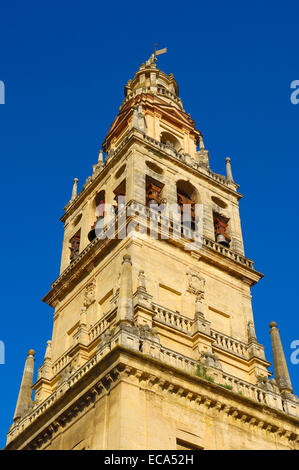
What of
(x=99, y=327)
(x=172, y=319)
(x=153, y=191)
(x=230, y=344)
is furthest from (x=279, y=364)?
(x=153, y=191)

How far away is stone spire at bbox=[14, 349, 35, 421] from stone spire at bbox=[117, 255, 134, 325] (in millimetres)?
7513

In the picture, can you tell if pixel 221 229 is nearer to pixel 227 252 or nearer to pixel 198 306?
Result: pixel 227 252

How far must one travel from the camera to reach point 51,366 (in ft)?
118

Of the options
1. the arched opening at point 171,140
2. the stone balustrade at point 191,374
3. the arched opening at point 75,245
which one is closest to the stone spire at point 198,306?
the stone balustrade at point 191,374

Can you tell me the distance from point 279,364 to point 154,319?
21.5 feet

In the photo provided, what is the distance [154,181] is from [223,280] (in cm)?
694

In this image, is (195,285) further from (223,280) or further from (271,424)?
(271,424)

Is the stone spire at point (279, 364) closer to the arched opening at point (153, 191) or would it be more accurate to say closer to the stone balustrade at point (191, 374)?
the stone balustrade at point (191, 374)

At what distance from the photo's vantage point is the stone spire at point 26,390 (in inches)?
1299

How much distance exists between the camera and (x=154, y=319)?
3153cm

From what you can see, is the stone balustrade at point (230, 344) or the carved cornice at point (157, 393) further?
the stone balustrade at point (230, 344)

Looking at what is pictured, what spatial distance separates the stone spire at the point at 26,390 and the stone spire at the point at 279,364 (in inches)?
454

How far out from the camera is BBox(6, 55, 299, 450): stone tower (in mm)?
26828
